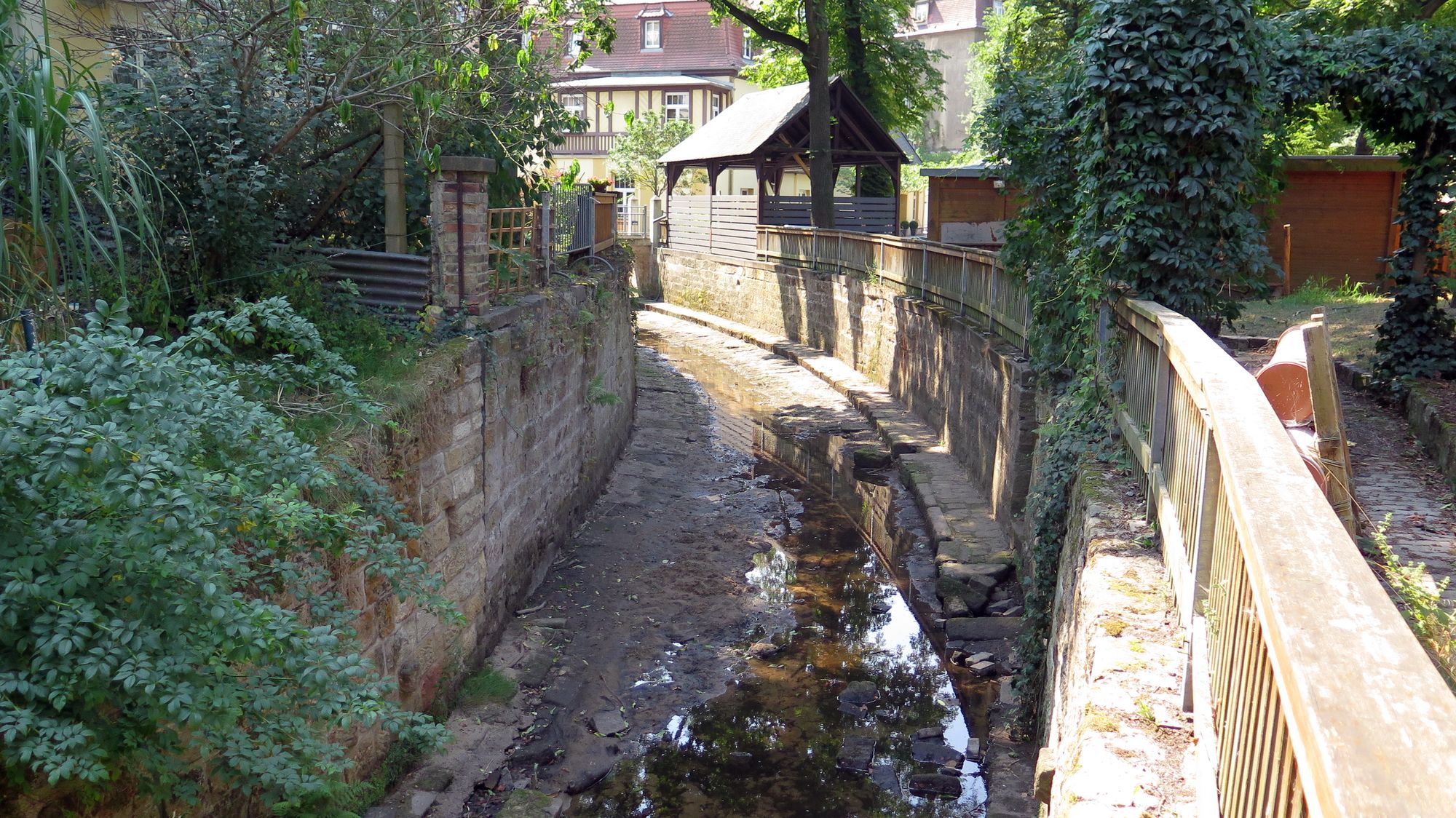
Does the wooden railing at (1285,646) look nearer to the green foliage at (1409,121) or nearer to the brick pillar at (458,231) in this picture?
the brick pillar at (458,231)

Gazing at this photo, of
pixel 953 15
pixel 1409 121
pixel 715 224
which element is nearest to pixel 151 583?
pixel 1409 121

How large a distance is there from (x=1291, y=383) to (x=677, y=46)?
41073 mm

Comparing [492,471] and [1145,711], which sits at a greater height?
[1145,711]

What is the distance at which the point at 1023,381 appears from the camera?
9422 millimetres

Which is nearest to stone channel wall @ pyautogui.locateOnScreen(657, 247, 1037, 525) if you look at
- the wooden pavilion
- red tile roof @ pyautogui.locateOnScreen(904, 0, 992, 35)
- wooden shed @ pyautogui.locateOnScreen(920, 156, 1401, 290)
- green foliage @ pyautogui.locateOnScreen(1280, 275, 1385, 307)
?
the wooden pavilion

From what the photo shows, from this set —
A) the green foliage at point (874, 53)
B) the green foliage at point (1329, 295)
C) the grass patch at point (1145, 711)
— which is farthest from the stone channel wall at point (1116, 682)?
the green foliage at point (874, 53)

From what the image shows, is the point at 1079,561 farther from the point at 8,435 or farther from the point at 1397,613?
the point at 8,435

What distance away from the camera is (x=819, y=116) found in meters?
21.3

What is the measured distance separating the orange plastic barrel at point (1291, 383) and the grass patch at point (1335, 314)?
5.65 meters

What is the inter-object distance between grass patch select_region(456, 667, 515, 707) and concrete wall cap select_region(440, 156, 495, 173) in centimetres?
342

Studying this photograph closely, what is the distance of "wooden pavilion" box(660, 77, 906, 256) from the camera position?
80.1 ft

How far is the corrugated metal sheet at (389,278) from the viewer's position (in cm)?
799

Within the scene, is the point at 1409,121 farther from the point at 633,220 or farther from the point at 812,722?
the point at 633,220

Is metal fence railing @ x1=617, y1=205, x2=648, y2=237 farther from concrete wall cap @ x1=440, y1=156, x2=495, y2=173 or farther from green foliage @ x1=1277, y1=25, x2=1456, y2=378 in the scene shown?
green foliage @ x1=1277, y1=25, x2=1456, y2=378
